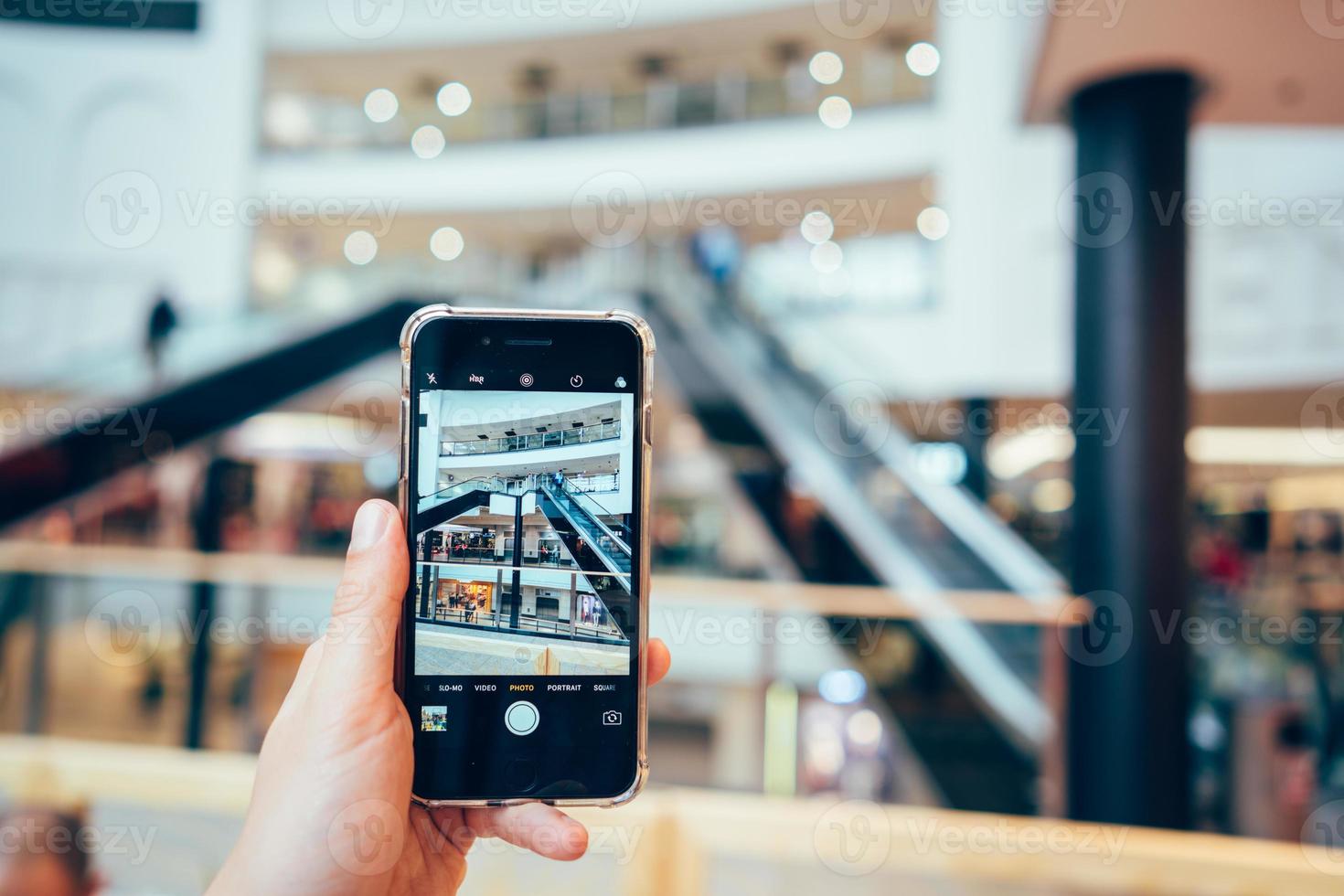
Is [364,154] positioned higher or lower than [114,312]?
higher

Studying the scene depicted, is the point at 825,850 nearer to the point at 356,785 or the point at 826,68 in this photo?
the point at 356,785

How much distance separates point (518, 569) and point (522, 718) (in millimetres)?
183

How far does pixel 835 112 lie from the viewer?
1236 centimetres

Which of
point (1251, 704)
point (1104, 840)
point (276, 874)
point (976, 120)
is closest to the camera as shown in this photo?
point (276, 874)

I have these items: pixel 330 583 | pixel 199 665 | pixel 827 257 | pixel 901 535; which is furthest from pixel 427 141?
pixel 330 583

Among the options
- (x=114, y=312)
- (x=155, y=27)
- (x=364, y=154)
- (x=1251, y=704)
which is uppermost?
(x=155, y=27)

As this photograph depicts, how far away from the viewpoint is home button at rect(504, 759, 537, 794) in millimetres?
1054

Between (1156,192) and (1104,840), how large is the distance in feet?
11.3

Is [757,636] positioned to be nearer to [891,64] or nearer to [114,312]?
[891,64]

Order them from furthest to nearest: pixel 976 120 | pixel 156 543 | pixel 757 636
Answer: pixel 976 120
pixel 156 543
pixel 757 636

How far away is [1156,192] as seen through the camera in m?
3.95

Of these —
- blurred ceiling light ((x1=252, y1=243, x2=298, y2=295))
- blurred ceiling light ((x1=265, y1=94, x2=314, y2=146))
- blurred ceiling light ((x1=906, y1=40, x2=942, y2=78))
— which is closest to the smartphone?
blurred ceiling light ((x1=906, y1=40, x2=942, y2=78))

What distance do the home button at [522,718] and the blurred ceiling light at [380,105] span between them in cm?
1560

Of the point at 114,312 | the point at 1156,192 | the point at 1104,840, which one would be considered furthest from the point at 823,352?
the point at 114,312
